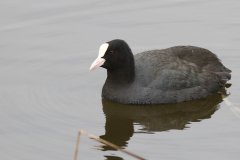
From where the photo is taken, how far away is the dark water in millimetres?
7770

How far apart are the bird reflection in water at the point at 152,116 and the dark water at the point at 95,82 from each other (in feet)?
0.06

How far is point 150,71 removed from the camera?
9227 millimetres

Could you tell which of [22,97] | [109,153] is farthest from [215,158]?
[22,97]

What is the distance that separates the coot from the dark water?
20 centimetres

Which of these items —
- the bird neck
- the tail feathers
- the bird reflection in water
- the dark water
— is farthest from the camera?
the tail feathers

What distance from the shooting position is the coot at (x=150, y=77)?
9.09 meters

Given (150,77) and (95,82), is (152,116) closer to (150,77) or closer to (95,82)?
(150,77)

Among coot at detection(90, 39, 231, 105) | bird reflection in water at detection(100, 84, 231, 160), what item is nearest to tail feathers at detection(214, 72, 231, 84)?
coot at detection(90, 39, 231, 105)

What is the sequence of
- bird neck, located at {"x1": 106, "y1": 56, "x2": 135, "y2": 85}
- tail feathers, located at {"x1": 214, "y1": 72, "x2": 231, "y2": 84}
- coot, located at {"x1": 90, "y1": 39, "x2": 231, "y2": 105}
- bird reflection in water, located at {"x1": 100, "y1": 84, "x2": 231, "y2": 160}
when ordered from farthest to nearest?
tail feathers, located at {"x1": 214, "y1": 72, "x2": 231, "y2": 84} < bird neck, located at {"x1": 106, "y1": 56, "x2": 135, "y2": 85} < coot, located at {"x1": 90, "y1": 39, "x2": 231, "y2": 105} < bird reflection in water, located at {"x1": 100, "y1": 84, "x2": 231, "y2": 160}

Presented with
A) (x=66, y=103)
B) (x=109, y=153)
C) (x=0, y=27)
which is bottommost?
(x=109, y=153)

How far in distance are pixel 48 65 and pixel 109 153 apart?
395 centimetres

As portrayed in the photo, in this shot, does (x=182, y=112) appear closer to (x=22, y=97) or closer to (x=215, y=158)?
(x=215, y=158)

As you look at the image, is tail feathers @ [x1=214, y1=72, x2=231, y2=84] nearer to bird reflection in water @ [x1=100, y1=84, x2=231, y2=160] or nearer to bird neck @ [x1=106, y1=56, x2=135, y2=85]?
bird reflection in water @ [x1=100, y1=84, x2=231, y2=160]

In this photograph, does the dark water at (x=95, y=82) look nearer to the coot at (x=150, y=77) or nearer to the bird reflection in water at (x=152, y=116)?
the bird reflection in water at (x=152, y=116)
